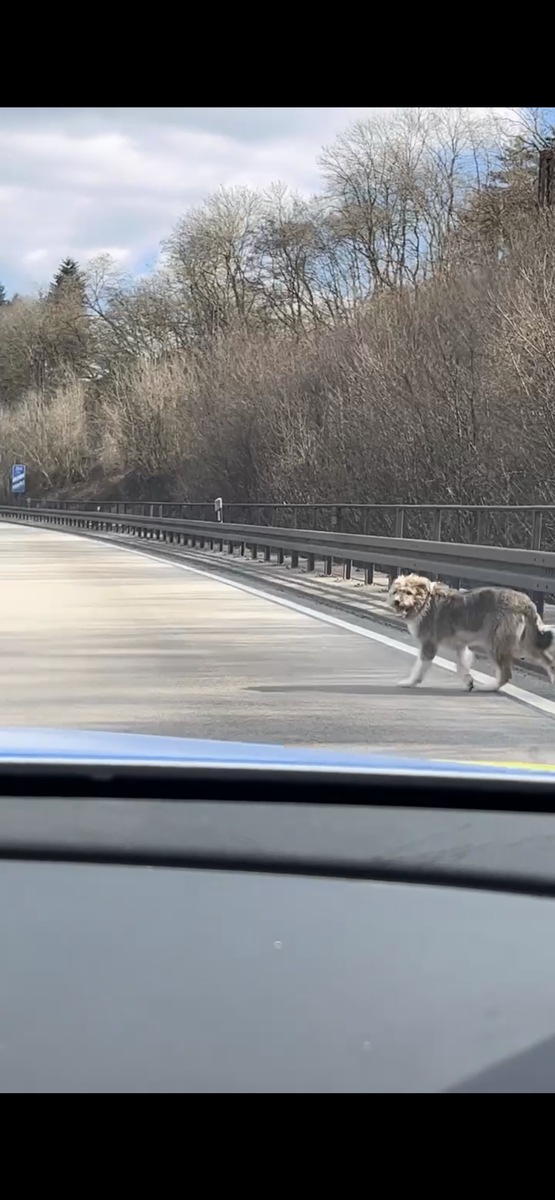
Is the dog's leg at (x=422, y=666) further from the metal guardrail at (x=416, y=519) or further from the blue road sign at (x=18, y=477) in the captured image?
the blue road sign at (x=18, y=477)

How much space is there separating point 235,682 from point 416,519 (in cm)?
1494

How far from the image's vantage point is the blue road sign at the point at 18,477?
61094 mm

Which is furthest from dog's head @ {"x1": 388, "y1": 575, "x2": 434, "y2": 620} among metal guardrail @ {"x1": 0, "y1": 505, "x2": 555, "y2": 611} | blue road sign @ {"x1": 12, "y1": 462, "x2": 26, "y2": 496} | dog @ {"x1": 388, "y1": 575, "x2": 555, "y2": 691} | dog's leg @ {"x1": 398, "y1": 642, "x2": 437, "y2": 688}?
blue road sign @ {"x1": 12, "y1": 462, "x2": 26, "y2": 496}

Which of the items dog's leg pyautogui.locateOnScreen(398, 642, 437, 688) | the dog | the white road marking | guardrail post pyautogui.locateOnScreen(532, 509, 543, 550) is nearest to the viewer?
the white road marking

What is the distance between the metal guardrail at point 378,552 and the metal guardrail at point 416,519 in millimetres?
1111

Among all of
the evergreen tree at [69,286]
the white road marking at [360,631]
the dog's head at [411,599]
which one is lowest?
the white road marking at [360,631]

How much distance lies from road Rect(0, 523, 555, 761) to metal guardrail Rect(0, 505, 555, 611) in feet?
3.39

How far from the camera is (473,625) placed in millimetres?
8898

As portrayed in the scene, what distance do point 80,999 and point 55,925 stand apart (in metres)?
0.30

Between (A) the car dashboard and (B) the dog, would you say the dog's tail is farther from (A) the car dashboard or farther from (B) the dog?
(A) the car dashboard

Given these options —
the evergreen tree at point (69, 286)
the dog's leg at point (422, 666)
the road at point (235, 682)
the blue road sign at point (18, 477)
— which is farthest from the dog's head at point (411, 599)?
the blue road sign at point (18, 477)

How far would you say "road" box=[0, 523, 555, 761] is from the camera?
7.75m
